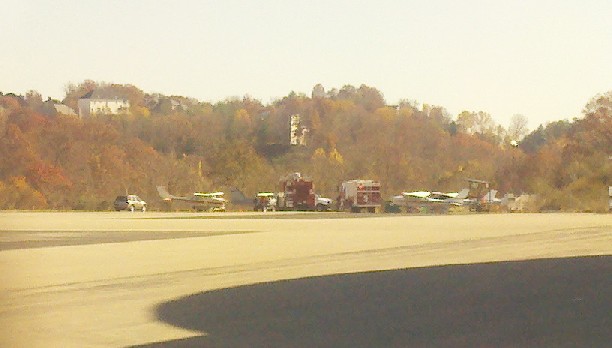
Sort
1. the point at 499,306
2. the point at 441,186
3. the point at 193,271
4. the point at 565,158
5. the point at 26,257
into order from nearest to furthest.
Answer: the point at 499,306 → the point at 193,271 → the point at 26,257 → the point at 565,158 → the point at 441,186

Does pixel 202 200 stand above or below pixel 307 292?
above

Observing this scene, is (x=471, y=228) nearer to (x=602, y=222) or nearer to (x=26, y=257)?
(x=602, y=222)

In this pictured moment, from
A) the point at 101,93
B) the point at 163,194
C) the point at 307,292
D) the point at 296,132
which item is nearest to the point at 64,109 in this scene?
the point at 101,93

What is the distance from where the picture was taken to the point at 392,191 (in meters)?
102

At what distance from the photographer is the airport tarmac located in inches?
531

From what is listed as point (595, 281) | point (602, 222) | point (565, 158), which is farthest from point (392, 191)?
point (595, 281)

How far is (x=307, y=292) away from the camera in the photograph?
18.8 m

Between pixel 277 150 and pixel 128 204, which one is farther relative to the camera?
pixel 277 150

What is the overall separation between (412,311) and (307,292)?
3519 millimetres

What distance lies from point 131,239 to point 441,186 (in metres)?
65.8

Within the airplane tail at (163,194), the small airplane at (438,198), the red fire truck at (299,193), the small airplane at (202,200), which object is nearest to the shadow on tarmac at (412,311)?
the red fire truck at (299,193)

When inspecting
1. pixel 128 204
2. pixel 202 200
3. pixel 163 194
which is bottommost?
pixel 128 204

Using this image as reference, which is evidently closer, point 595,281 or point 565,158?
point 595,281

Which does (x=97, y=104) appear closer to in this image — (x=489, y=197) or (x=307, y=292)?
(x=489, y=197)
